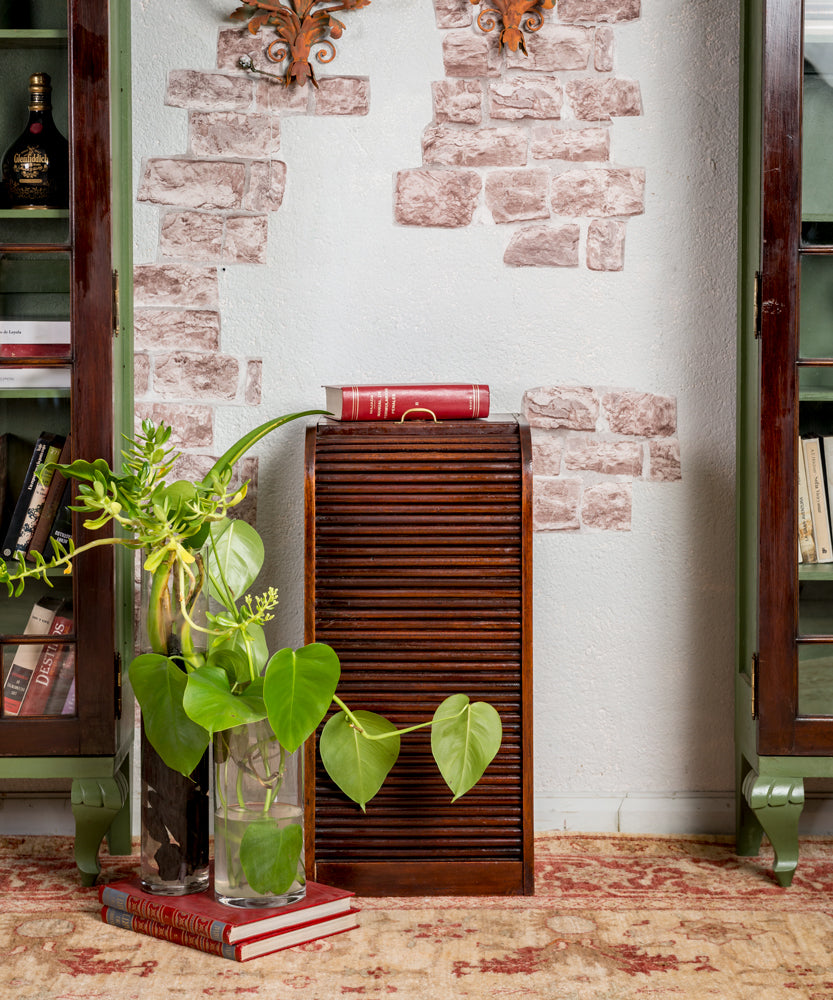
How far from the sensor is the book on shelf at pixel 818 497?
207 cm

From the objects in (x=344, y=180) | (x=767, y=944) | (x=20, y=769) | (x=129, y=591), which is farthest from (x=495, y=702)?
(x=344, y=180)

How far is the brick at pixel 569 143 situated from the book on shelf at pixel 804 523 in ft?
2.71

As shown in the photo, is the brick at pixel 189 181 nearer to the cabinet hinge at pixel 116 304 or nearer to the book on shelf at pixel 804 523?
the cabinet hinge at pixel 116 304

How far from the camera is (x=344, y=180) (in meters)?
2.35

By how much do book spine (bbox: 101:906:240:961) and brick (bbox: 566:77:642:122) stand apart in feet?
6.07

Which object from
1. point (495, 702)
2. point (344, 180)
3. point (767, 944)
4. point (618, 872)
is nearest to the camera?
point (767, 944)

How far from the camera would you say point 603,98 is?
2340 mm

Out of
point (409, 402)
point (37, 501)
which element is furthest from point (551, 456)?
point (37, 501)

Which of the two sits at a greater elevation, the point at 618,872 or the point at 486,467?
the point at 486,467

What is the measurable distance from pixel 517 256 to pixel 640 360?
367 millimetres

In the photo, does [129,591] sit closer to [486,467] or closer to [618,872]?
[486,467]

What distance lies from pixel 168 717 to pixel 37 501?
57cm

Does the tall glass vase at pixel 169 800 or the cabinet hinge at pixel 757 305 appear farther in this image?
the cabinet hinge at pixel 757 305

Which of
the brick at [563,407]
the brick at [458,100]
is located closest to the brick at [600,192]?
the brick at [458,100]
